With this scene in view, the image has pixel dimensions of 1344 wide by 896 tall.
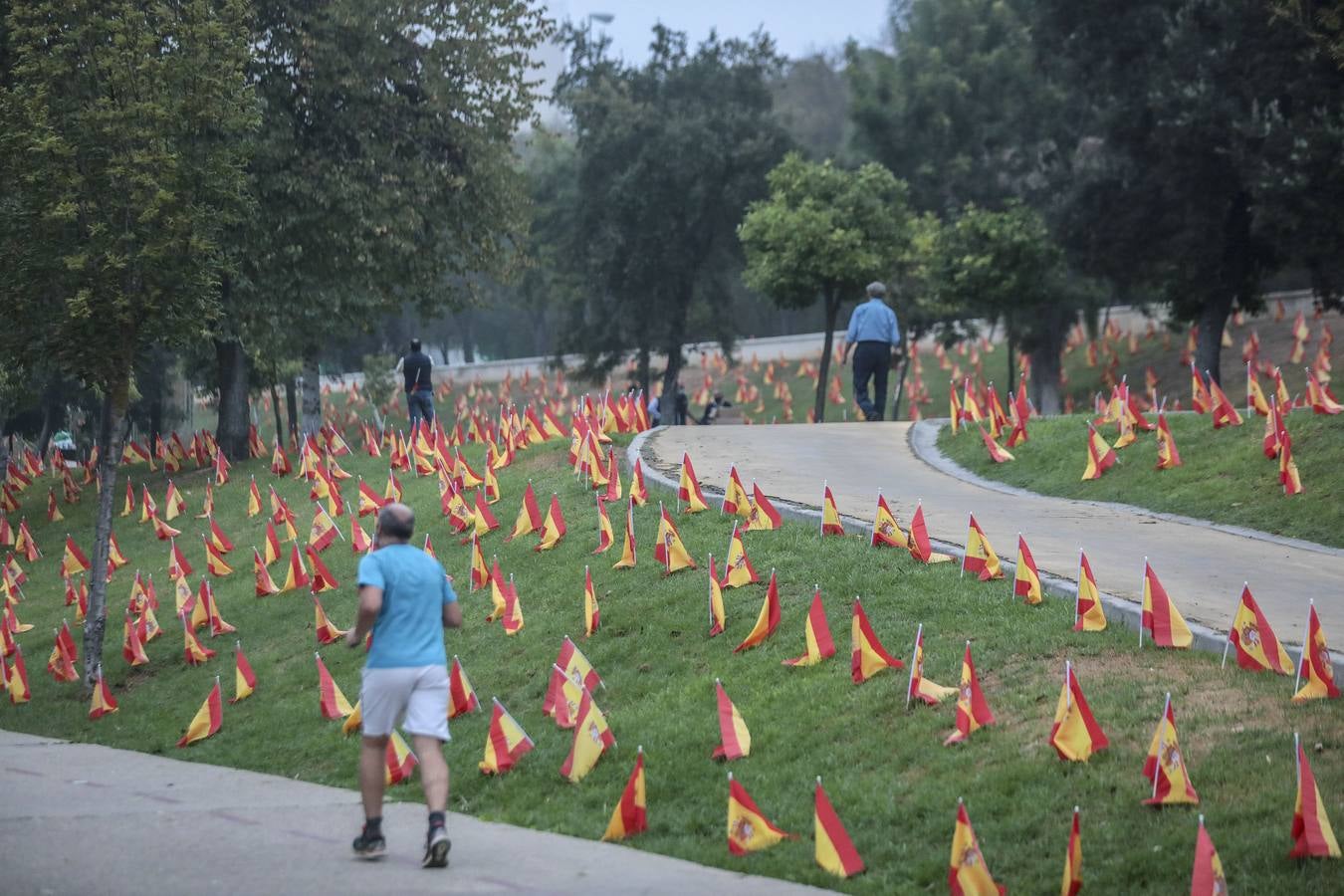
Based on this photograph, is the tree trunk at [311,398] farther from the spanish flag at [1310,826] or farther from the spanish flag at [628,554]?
the spanish flag at [1310,826]

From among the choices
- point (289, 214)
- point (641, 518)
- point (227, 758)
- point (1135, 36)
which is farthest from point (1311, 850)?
point (1135, 36)

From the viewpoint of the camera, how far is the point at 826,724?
29.6ft

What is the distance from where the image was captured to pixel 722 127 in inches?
1710

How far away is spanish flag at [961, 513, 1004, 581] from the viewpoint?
1107cm

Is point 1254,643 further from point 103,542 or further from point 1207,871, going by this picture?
point 103,542

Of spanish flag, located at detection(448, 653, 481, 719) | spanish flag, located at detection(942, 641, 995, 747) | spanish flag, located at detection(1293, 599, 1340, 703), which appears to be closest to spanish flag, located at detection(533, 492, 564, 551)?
spanish flag, located at detection(448, 653, 481, 719)

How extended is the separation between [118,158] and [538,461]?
7.19 meters

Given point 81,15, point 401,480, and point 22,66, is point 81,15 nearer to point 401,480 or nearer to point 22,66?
point 22,66

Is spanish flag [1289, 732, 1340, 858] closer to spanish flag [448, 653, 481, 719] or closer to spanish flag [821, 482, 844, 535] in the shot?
spanish flag [448, 653, 481, 719]

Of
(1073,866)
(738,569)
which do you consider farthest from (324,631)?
(1073,866)

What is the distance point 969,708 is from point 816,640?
192 centimetres

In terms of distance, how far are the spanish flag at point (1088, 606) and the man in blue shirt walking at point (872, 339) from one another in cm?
1104

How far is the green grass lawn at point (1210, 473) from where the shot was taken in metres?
13.9

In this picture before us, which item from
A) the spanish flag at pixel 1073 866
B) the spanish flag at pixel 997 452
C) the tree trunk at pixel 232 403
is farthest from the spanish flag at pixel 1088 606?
the tree trunk at pixel 232 403
